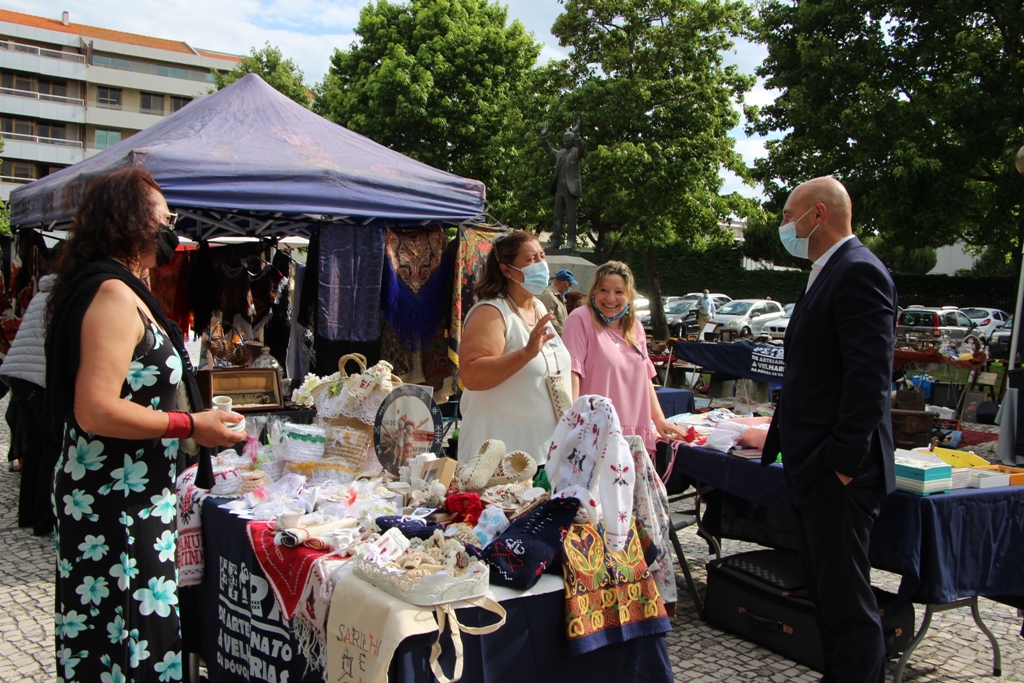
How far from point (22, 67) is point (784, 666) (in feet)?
185

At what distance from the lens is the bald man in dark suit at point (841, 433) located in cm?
246

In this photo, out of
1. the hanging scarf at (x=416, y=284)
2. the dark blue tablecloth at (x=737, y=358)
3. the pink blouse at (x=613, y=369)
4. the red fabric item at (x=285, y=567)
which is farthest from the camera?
the dark blue tablecloth at (x=737, y=358)

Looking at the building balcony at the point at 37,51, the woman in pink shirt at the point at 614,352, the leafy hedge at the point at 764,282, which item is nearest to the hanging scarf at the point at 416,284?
the woman in pink shirt at the point at 614,352

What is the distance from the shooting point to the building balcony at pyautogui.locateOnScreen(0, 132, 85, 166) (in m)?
45.9

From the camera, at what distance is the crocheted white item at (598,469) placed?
2.41 metres

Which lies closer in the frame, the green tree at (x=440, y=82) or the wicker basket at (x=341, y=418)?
the wicker basket at (x=341, y=418)

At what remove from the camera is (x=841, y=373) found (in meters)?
2.58

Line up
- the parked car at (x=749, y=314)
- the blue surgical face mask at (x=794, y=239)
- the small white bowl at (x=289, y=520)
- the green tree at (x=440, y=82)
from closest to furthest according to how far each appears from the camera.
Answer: the small white bowl at (x=289, y=520) < the blue surgical face mask at (x=794, y=239) < the green tree at (x=440, y=82) < the parked car at (x=749, y=314)

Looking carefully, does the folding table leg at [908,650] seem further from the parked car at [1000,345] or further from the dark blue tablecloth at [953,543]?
the parked car at [1000,345]

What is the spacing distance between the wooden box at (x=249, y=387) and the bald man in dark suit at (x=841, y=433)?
12.3ft

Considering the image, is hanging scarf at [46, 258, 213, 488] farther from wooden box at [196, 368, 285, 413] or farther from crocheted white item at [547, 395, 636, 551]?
wooden box at [196, 368, 285, 413]

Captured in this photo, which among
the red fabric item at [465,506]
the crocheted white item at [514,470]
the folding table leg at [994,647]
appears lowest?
the folding table leg at [994,647]

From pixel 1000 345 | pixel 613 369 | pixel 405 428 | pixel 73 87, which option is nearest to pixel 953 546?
pixel 613 369

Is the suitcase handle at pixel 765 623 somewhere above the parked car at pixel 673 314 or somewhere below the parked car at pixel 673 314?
below
